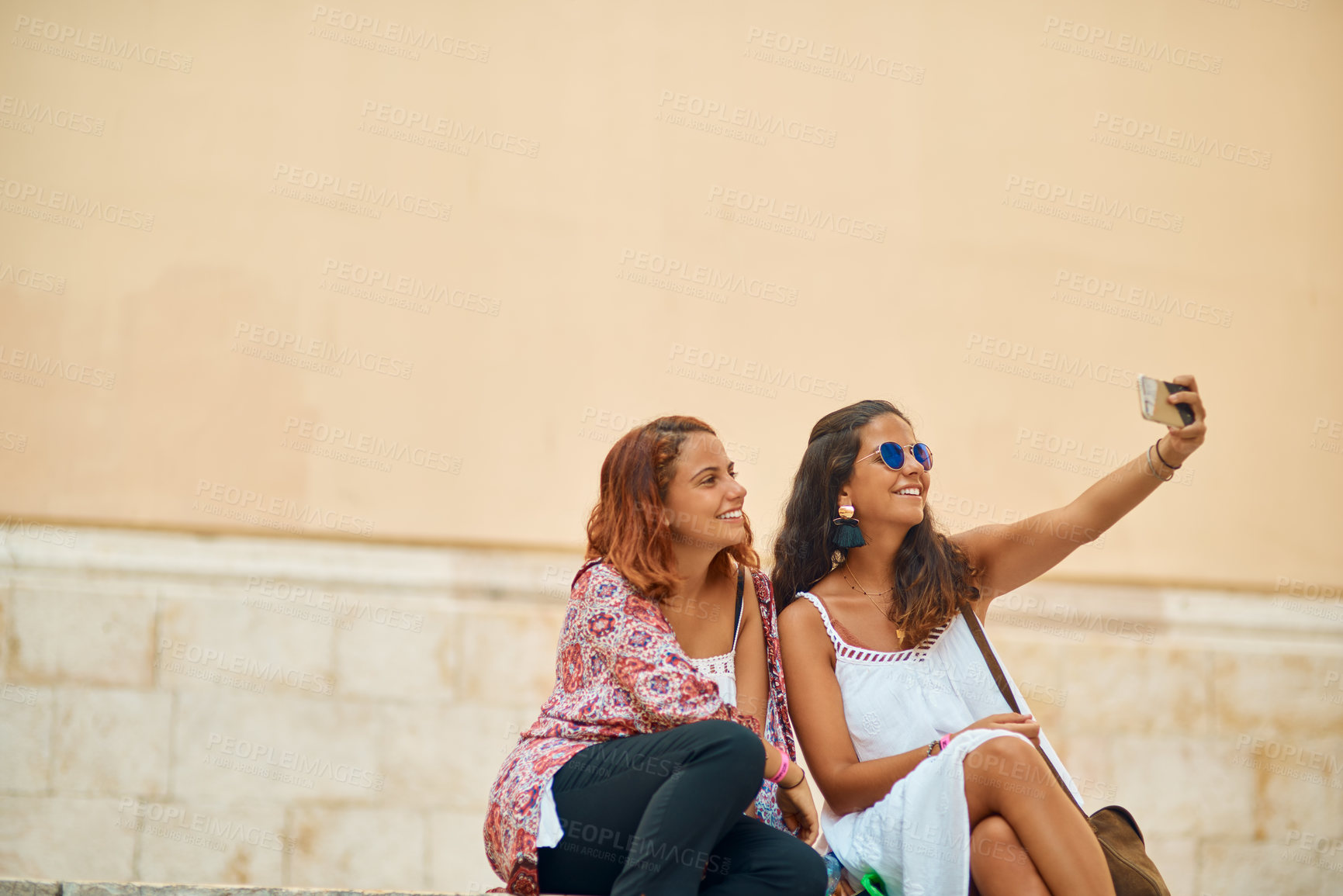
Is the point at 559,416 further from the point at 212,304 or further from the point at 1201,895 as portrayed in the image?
the point at 1201,895

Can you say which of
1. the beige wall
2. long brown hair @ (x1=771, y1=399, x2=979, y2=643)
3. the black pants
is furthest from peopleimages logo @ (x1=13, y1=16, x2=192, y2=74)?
the black pants

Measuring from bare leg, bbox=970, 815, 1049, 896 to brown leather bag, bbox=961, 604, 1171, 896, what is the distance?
18 centimetres

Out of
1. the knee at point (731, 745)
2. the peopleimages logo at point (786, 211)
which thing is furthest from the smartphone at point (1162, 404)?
the peopleimages logo at point (786, 211)

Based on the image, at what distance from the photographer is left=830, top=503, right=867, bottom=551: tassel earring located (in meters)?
3.48

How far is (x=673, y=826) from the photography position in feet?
8.24

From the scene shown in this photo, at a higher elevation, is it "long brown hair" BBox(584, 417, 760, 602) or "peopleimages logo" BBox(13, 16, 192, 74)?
"peopleimages logo" BBox(13, 16, 192, 74)

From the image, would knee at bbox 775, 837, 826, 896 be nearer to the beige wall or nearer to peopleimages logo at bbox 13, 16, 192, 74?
the beige wall

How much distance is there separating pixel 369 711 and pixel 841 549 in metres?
2.60

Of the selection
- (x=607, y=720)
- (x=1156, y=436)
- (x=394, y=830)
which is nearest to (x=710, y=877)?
(x=607, y=720)

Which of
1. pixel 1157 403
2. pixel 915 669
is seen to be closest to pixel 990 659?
pixel 915 669

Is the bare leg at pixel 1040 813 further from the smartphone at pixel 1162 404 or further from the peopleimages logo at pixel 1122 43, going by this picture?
the peopleimages logo at pixel 1122 43

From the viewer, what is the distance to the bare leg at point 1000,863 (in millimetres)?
2666

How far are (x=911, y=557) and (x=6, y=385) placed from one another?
452 cm

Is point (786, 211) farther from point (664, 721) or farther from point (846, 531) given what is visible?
point (664, 721)
